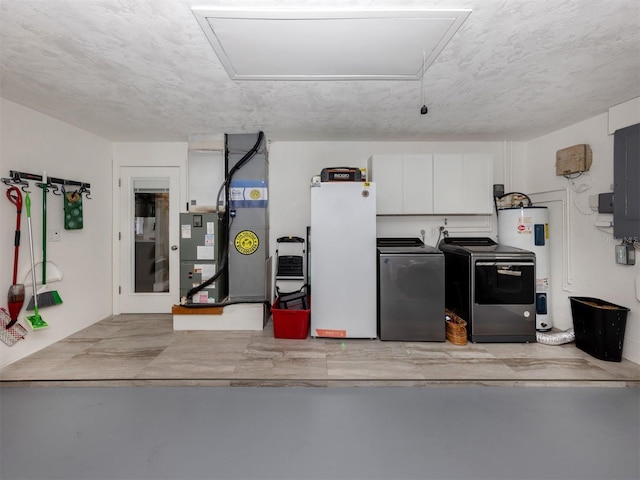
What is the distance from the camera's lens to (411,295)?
301 cm

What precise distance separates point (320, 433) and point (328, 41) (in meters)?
2.59

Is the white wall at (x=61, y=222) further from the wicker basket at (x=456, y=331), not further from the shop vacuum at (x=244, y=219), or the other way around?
the wicker basket at (x=456, y=331)

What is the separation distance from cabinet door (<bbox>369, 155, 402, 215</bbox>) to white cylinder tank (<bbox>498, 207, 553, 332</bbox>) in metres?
1.45

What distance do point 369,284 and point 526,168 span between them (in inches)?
118

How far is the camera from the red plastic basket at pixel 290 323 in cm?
309

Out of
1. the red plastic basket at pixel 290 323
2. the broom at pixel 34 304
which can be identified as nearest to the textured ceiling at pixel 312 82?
the broom at pixel 34 304

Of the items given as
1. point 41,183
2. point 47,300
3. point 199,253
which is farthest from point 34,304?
point 199,253

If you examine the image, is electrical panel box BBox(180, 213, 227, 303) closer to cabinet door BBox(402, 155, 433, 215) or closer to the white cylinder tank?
cabinet door BBox(402, 155, 433, 215)

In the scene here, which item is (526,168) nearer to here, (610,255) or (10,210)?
(610,255)

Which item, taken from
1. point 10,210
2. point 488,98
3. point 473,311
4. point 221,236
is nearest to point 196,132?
point 221,236

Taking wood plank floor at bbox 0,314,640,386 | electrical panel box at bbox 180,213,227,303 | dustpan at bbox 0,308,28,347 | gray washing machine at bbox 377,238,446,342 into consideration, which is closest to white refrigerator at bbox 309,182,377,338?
gray washing machine at bbox 377,238,446,342

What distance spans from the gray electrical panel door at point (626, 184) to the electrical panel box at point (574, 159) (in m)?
0.29

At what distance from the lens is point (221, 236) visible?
3551mm

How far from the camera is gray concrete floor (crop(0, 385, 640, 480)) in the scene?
1553 millimetres
